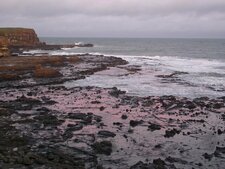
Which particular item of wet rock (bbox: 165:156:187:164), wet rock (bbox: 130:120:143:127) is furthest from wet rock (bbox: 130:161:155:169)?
wet rock (bbox: 130:120:143:127)

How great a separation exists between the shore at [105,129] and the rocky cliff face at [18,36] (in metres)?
71.6

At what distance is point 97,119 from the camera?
27.7 meters

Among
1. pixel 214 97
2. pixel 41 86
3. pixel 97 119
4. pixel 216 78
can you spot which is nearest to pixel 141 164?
pixel 97 119

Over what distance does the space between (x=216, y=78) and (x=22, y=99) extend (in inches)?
1125

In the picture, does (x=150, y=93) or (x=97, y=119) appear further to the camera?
(x=150, y=93)

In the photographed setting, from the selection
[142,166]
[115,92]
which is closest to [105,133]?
[142,166]

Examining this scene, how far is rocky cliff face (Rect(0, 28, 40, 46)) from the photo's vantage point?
4289 inches

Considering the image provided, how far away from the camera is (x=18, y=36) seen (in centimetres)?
11681

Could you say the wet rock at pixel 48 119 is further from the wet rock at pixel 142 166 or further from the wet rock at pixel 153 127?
the wet rock at pixel 142 166

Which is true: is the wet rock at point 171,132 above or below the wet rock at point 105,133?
above

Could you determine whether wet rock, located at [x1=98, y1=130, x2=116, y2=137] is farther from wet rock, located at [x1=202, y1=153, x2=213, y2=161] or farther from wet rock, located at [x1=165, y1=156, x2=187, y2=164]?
wet rock, located at [x1=202, y1=153, x2=213, y2=161]

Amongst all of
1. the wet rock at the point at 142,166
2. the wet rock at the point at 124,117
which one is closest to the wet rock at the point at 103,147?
the wet rock at the point at 142,166

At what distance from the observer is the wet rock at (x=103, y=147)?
20453 mm

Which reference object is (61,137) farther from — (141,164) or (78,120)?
(141,164)
